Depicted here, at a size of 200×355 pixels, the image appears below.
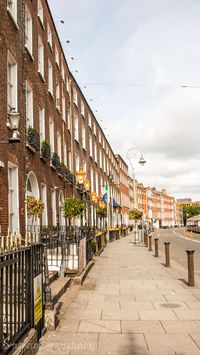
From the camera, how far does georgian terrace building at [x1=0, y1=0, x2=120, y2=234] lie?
13086 millimetres

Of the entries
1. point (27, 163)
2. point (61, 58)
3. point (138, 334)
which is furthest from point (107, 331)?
point (61, 58)

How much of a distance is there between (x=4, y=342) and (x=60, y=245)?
312 inches

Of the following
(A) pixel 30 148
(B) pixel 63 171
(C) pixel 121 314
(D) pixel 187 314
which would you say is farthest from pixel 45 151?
(D) pixel 187 314

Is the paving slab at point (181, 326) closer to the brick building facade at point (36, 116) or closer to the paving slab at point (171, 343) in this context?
the paving slab at point (171, 343)

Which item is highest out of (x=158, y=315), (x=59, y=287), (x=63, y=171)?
(x=63, y=171)

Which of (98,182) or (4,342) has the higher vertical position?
(98,182)

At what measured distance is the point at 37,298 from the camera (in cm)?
584

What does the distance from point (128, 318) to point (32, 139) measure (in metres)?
9.94

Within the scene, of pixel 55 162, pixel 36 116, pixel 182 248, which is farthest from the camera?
pixel 182 248

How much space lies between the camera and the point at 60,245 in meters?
12.3

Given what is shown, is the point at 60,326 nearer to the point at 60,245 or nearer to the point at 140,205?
the point at 60,245

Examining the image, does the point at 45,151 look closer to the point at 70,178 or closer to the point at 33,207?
the point at 33,207

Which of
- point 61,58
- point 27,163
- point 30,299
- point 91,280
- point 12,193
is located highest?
point 61,58

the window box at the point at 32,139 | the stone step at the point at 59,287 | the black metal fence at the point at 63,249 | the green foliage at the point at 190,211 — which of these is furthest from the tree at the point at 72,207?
the green foliage at the point at 190,211
